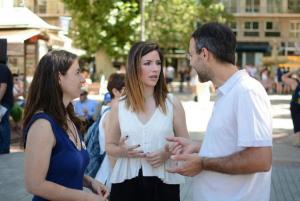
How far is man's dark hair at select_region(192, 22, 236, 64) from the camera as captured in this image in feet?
Result: 10.6

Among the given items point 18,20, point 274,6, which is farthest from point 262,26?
point 18,20

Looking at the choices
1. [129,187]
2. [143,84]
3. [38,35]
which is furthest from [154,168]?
[38,35]

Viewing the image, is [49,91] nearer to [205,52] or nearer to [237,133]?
[205,52]

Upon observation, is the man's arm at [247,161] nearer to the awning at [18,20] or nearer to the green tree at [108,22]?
the awning at [18,20]

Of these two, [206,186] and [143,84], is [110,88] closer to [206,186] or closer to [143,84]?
[143,84]

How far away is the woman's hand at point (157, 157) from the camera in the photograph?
14.0 ft

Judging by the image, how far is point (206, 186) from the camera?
131 inches

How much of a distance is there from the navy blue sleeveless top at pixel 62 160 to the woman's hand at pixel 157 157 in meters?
0.92

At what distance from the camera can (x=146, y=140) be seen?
435 cm

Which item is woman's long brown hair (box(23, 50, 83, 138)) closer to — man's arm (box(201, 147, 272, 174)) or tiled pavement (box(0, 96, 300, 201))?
man's arm (box(201, 147, 272, 174))

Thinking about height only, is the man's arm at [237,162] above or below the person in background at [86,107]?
above

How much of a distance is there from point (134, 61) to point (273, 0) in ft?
232

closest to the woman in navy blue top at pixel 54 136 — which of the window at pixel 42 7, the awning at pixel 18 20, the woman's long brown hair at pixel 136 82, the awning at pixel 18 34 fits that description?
the woman's long brown hair at pixel 136 82

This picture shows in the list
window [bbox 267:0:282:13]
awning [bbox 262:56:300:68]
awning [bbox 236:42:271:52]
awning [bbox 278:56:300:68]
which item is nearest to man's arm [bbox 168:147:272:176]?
awning [bbox 262:56:300:68]
